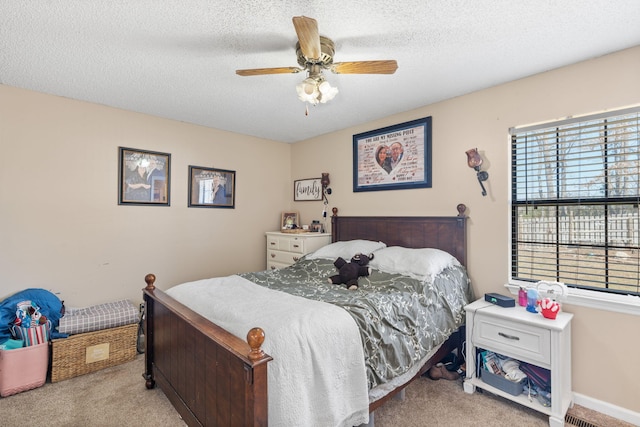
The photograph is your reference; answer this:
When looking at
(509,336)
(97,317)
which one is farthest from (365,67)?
(97,317)

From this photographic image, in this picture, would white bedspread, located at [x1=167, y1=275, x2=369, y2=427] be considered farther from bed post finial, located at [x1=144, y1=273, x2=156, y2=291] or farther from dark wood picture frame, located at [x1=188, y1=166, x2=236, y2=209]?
dark wood picture frame, located at [x1=188, y1=166, x2=236, y2=209]

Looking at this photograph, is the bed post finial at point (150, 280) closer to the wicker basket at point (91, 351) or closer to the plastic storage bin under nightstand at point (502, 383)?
the wicker basket at point (91, 351)

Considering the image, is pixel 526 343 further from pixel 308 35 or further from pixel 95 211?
pixel 95 211

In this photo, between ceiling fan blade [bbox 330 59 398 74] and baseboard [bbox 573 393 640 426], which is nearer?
ceiling fan blade [bbox 330 59 398 74]

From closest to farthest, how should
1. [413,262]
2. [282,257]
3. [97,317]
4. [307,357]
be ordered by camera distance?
[307,357] < [413,262] < [97,317] < [282,257]

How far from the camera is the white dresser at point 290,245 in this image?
3730mm

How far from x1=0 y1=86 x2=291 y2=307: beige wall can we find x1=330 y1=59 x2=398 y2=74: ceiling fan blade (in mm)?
2447

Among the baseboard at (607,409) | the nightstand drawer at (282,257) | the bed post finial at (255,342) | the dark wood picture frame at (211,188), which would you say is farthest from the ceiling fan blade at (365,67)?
the baseboard at (607,409)

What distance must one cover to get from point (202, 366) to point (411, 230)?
2274 mm

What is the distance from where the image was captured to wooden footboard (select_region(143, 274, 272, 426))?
48.4 inches

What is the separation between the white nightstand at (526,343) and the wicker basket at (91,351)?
2912mm

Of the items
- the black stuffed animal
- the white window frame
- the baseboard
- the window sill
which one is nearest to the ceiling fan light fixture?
the black stuffed animal

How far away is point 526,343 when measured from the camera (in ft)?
6.77

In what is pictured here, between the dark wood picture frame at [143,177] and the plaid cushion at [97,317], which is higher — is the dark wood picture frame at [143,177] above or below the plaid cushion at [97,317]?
above
